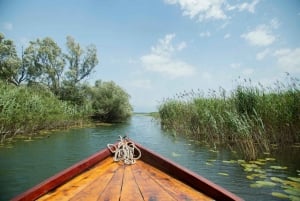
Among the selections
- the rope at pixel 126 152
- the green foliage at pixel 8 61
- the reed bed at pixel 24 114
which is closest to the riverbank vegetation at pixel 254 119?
the rope at pixel 126 152

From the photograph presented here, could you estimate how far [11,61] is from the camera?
2559cm

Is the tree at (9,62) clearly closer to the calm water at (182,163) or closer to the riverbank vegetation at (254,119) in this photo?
the calm water at (182,163)

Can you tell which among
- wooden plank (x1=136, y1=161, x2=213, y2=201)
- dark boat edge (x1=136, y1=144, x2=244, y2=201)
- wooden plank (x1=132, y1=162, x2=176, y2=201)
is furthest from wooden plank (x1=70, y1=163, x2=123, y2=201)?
dark boat edge (x1=136, y1=144, x2=244, y2=201)

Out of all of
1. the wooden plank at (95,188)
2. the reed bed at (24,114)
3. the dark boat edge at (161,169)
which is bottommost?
the wooden plank at (95,188)

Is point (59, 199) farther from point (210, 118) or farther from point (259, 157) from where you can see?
point (210, 118)

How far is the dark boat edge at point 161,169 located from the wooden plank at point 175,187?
53 mm

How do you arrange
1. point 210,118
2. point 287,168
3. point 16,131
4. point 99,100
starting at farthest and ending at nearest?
point 99,100 → point 16,131 → point 210,118 → point 287,168

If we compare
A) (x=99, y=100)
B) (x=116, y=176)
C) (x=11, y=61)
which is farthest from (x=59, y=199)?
(x=11, y=61)

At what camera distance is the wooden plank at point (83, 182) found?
2223 mm

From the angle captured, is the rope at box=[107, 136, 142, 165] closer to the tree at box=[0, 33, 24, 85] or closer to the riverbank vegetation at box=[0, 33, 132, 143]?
the riverbank vegetation at box=[0, 33, 132, 143]

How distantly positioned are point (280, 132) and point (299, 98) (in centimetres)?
113

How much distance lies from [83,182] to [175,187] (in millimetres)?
874

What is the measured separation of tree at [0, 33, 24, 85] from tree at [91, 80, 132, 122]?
806cm

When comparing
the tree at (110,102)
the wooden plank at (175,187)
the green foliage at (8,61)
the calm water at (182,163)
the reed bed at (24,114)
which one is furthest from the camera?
the green foliage at (8,61)
